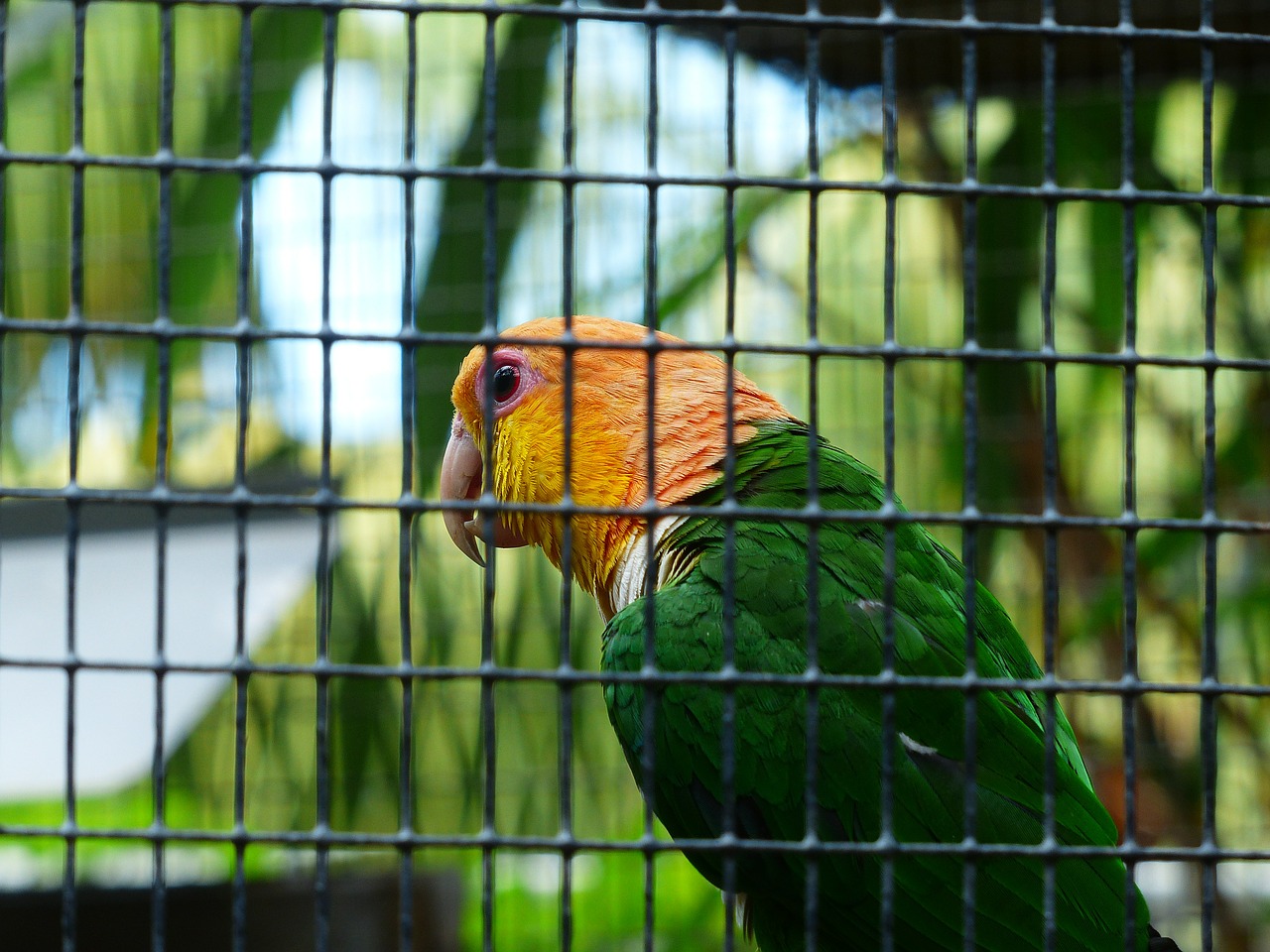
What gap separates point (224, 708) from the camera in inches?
153

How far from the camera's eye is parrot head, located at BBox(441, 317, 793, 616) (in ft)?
6.19

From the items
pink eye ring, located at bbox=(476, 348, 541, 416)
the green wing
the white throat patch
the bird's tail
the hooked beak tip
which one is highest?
pink eye ring, located at bbox=(476, 348, 541, 416)

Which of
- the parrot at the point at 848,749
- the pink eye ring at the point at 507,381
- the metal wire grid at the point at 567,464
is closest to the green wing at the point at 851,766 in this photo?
the parrot at the point at 848,749

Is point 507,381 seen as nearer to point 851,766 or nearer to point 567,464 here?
point 851,766

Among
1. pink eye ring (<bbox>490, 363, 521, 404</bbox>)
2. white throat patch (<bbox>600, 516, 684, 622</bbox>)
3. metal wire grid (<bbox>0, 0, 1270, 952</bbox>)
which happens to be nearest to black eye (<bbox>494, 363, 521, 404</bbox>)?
pink eye ring (<bbox>490, 363, 521, 404</bbox>)

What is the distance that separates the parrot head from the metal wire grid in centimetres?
83

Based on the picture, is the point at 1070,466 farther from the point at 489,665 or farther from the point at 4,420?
the point at 4,420

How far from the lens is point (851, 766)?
60.1 inches

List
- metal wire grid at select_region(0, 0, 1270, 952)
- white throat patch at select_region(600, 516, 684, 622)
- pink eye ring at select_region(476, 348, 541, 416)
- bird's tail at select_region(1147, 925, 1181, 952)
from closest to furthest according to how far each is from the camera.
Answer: metal wire grid at select_region(0, 0, 1270, 952), bird's tail at select_region(1147, 925, 1181, 952), white throat patch at select_region(600, 516, 684, 622), pink eye ring at select_region(476, 348, 541, 416)

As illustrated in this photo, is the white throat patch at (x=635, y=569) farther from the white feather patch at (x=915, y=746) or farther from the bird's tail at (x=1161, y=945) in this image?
the bird's tail at (x=1161, y=945)

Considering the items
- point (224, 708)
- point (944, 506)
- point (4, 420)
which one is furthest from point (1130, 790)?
point (4, 420)

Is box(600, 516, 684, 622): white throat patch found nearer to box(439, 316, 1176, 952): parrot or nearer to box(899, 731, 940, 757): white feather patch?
box(439, 316, 1176, 952): parrot

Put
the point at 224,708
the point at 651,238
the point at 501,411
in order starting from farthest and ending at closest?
the point at 224,708, the point at 501,411, the point at 651,238

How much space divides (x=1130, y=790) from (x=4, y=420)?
3.87 meters
